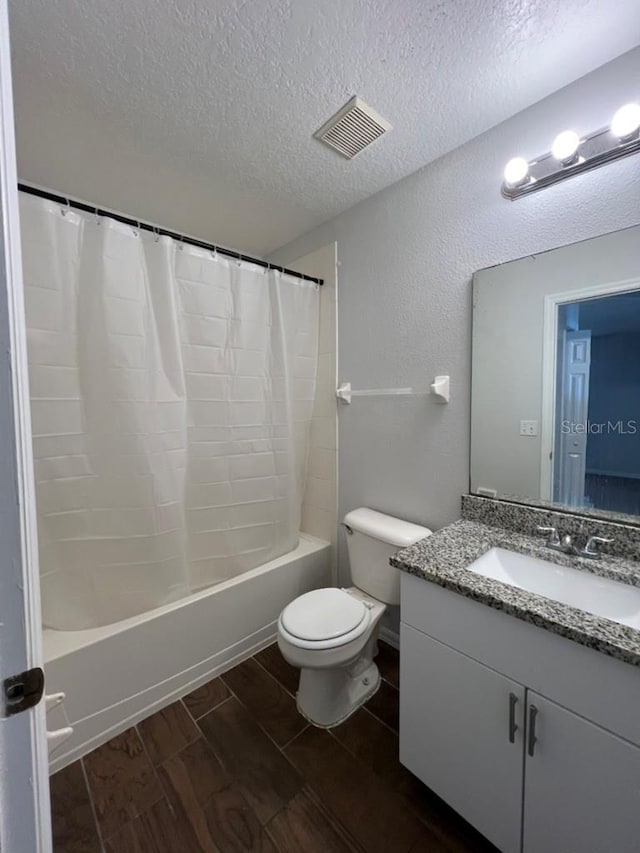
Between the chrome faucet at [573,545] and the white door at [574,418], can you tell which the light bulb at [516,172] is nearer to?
the white door at [574,418]

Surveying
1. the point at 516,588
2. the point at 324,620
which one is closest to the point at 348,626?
the point at 324,620

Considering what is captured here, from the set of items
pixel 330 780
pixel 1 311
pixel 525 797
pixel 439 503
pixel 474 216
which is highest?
pixel 474 216

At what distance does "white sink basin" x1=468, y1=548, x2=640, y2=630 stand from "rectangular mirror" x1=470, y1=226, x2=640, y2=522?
0.81ft

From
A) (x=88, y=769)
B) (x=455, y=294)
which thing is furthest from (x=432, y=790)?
(x=455, y=294)

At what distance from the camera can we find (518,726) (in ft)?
2.81

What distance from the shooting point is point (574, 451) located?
1182mm

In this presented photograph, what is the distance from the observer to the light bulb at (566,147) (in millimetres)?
1046

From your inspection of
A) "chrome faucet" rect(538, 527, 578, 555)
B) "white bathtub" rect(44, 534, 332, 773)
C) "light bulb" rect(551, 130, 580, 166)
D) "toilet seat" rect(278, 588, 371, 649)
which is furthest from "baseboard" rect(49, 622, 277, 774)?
"light bulb" rect(551, 130, 580, 166)

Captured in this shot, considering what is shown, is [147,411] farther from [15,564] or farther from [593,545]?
[593,545]

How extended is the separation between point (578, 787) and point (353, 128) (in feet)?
6.69

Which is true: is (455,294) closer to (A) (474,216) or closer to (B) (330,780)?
(A) (474,216)

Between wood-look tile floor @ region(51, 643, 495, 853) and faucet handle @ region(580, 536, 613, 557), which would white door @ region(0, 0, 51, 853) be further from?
faucet handle @ region(580, 536, 613, 557)

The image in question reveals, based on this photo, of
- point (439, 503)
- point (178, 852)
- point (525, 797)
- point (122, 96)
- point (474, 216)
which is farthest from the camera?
point (439, 503)

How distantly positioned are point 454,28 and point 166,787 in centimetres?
250
